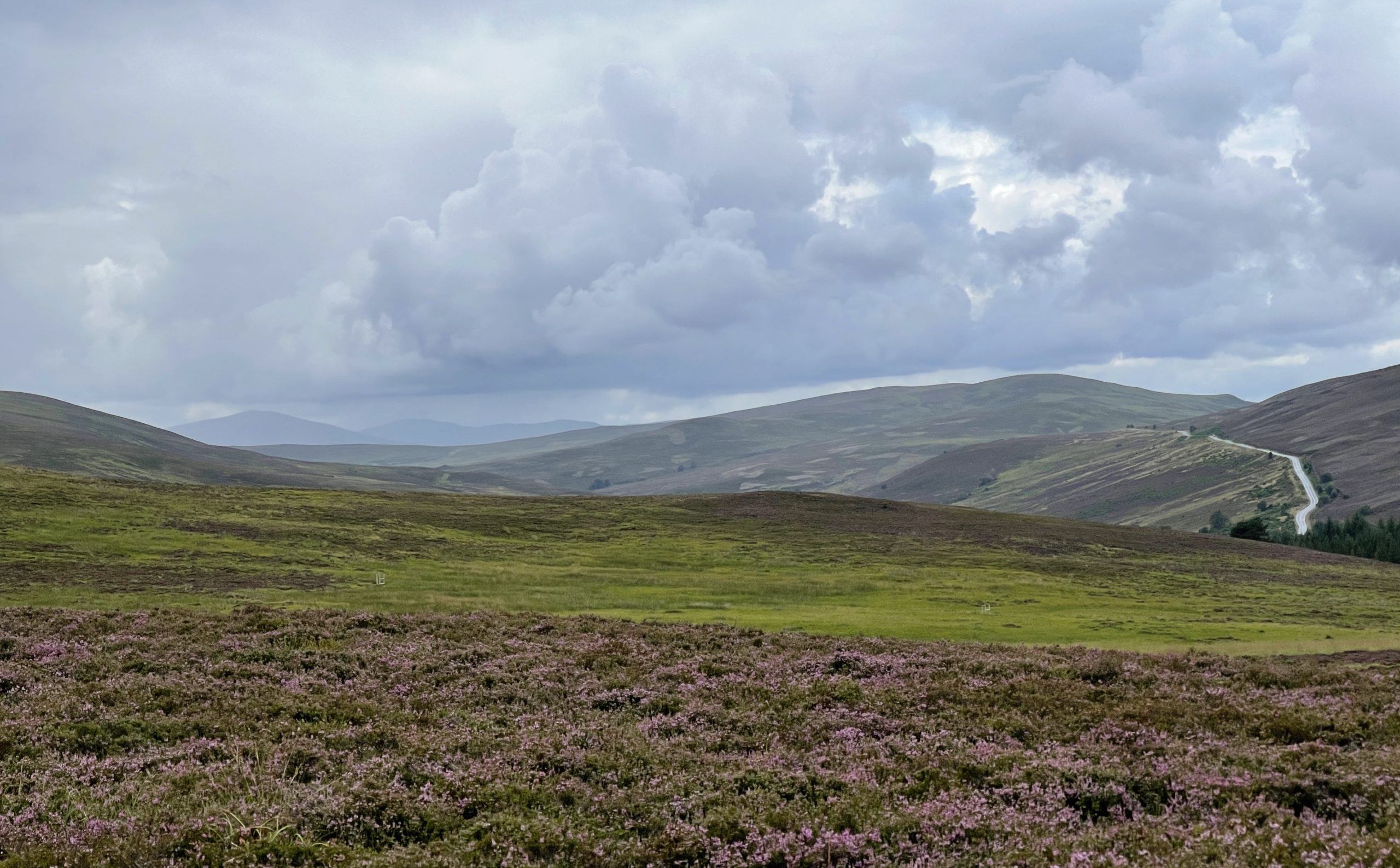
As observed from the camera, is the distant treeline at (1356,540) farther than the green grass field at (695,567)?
Yes

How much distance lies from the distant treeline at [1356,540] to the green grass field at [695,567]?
28.1 metres

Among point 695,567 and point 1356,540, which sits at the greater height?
point 695,567

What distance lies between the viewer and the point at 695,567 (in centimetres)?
7969

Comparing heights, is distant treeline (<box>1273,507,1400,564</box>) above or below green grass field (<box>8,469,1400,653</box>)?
below

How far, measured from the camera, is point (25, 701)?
782 inches

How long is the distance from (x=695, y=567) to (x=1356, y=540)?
11409cm

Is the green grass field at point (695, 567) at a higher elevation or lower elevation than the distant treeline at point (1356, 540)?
higher

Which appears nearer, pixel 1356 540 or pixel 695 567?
pixel 695 567

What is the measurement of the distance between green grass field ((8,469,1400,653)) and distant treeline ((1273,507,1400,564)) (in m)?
28.1

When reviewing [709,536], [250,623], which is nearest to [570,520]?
[709,536]

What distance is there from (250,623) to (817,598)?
130ft

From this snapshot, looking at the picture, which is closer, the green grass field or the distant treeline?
the green grass field

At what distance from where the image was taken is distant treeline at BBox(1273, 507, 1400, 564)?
126438 mm

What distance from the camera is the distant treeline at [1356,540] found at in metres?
126
